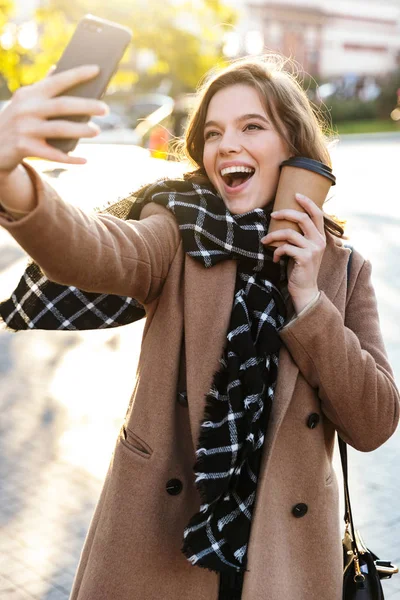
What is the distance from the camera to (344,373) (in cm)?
227

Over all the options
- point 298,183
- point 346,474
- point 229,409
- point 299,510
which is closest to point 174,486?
point 229,409

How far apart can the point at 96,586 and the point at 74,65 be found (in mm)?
1276

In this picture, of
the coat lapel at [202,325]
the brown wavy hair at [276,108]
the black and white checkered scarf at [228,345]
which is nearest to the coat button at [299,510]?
the black and white checkered scarf at [228,345]

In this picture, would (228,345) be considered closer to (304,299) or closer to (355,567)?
(304,299)

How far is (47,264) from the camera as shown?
1903 millimetres

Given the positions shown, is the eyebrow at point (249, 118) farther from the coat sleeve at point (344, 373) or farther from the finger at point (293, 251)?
the coat sleeve at point (344, 373)

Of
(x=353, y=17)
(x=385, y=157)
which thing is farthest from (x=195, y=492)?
(x=353, y=17)

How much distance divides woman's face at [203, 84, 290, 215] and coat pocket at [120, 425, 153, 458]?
0.68 m

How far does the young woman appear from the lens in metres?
2.21

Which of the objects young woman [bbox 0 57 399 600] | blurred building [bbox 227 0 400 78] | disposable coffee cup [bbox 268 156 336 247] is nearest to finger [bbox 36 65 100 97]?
young woman [bbox 0 57 399 600]

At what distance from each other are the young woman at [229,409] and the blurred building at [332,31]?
5990cm

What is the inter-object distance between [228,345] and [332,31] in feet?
223

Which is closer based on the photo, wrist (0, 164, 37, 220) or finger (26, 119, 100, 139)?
finger (26, 119, 100, 139)

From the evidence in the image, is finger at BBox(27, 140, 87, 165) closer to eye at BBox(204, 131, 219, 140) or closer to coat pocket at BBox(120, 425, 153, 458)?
coat pocket at BBox(120, 425, 153, 458)
